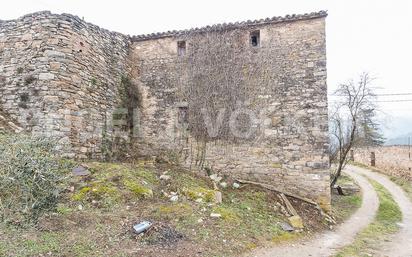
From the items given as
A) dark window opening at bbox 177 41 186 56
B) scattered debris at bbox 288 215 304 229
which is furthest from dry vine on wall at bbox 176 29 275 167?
scattered debris at bbox 288 215 304 229

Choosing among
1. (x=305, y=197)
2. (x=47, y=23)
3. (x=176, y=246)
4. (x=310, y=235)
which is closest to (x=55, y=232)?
(x=176, y=246)

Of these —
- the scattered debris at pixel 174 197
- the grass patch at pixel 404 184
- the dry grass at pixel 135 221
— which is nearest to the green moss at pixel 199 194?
the dry grass at pixel 135 221

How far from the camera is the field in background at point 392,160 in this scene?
18.5m

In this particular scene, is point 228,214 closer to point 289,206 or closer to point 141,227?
point 141,227

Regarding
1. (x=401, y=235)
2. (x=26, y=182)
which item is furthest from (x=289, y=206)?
(x=26, y=182)

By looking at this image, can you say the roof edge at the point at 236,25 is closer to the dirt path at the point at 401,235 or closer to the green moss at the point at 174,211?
the green moss at the point at 174,211

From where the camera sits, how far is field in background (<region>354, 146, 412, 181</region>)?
729 inches

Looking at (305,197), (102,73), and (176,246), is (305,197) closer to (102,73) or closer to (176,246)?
(176,246)

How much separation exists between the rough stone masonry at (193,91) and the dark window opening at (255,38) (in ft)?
0.10

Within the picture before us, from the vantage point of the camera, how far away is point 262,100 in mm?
9352

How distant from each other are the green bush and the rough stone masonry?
3927 mm

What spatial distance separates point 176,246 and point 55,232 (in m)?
1.87

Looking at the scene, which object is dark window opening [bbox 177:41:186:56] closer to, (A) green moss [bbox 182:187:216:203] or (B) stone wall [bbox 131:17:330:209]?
(B) stone wall [bbox 131:17:330:209]

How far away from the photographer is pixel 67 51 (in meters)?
8.31
